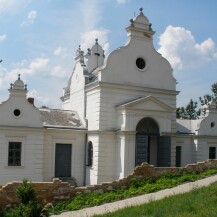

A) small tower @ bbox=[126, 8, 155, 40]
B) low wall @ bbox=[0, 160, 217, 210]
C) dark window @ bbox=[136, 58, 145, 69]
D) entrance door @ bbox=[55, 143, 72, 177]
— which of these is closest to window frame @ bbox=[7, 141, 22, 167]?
entrance door @ bbox=[55, 143, 72, 177]

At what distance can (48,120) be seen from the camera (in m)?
23.2

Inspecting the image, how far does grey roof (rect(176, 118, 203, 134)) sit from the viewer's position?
1081 inches

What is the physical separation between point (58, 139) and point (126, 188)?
24.8ft

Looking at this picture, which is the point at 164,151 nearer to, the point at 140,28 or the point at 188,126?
the point at 188,126

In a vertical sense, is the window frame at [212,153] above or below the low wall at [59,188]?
above

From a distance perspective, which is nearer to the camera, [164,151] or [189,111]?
[164,151]

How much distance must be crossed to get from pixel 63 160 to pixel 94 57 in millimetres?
9324

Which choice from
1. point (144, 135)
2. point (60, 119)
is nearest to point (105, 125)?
point (144, 135)

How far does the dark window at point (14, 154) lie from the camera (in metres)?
21.0

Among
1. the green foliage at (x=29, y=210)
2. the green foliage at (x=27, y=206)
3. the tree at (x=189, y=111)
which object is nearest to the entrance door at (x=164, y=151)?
the green foliage at (x=27, y=206)

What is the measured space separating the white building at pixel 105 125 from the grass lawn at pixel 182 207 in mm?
9361

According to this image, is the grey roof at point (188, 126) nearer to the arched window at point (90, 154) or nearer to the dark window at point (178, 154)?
the dark window at point (178, 154)

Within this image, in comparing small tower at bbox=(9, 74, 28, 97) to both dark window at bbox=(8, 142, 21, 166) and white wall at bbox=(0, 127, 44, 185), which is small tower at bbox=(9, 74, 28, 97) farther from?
dark window at bbox=(8, 142, 21, 166)

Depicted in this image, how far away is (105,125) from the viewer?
869 inches
